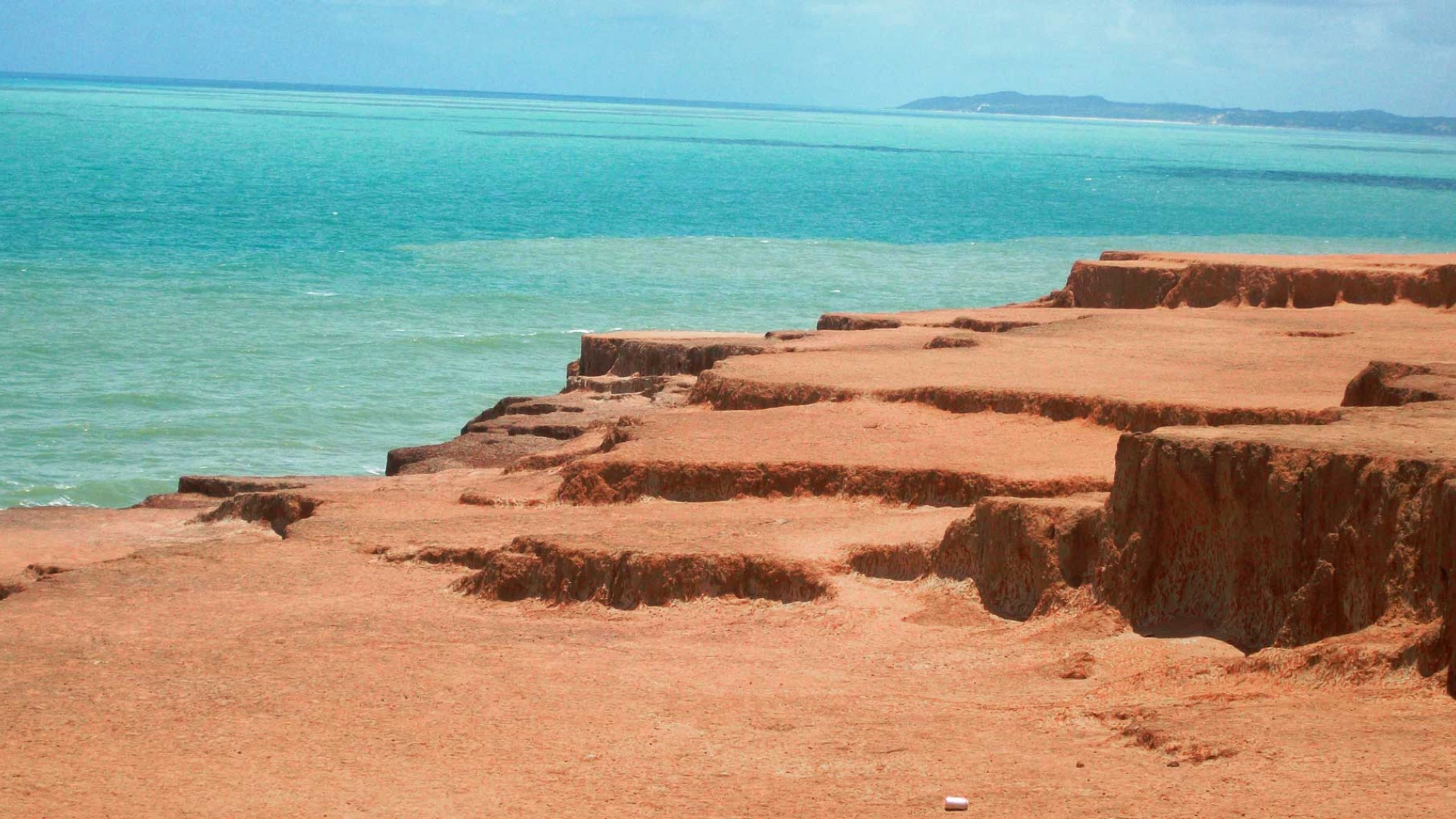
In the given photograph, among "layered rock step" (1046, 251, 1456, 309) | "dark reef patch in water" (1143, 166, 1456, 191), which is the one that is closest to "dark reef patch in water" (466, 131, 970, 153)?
"dark reef patch in water" (1143, 166, 1456, 191)

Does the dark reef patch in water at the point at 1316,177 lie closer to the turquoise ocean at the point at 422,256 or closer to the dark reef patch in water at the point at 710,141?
the turquoise ocean at the point at 422,256

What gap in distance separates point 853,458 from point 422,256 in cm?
3757

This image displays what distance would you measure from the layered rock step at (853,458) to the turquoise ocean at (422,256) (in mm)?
10202

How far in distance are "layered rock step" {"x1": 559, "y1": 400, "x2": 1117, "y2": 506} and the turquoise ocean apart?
1020 cm

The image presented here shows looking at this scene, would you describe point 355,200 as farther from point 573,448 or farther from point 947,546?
point 947,546

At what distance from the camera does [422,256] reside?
162ft

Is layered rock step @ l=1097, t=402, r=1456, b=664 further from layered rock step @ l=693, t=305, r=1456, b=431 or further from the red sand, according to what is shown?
layered rock step @ l=693, t=305, r=1456, b=431

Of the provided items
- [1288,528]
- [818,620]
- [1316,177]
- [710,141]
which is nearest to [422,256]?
[818,620]

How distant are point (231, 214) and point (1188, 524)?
53.6 m

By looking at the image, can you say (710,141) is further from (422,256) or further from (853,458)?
(853,458)

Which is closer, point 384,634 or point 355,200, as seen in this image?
point 384,634

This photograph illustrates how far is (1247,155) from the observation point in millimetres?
156375

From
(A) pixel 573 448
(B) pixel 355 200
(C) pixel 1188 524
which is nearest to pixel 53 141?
(B) pixel 355 200

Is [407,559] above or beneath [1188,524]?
beneath
